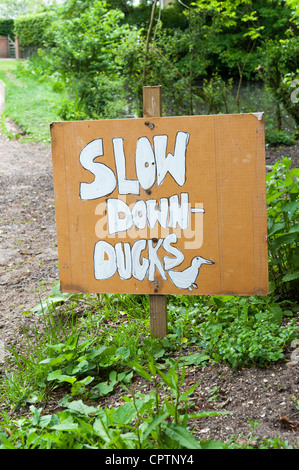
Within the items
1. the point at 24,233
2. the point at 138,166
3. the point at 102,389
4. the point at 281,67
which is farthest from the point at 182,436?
the point at 281,67

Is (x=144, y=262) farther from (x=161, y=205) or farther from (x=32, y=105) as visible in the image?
(x=32, y=105)

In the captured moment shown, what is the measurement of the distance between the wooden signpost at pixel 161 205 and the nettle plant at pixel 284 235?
0.24m

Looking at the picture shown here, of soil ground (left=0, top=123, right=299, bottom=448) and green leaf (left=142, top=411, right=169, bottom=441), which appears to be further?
soil ground (left=0, top=123, right=299, bottom=448)

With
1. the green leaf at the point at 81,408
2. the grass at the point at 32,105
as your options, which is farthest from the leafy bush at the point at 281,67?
the green leaf at the point at 81,408

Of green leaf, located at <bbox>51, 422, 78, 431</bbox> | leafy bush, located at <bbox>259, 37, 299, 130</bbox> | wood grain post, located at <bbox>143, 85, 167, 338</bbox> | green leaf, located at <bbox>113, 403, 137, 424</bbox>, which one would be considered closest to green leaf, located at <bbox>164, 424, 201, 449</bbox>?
green leaf, located at <bbox>113, 403, 137, 424</bbox>

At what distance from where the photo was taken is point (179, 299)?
3.34 meters

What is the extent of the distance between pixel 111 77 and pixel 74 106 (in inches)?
56.0

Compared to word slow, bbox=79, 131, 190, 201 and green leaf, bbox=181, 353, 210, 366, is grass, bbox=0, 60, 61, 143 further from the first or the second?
green leaf, bbox=181, 353, 210, 366

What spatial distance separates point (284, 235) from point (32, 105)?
11492mm

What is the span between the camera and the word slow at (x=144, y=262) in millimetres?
2721

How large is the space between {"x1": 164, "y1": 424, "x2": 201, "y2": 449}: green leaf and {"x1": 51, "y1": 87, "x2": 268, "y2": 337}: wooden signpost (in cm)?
96

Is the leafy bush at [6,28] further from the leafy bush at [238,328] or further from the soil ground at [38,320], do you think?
the leafy bush at [238,328]

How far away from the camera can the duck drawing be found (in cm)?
271
